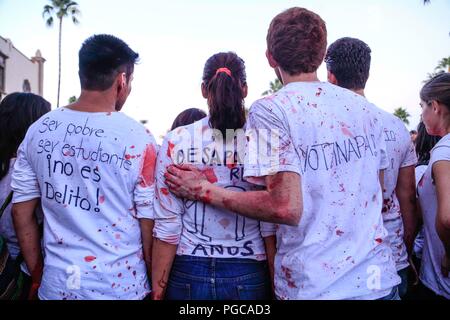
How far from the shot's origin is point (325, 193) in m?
1.63

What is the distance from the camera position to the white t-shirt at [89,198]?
72.5 inches

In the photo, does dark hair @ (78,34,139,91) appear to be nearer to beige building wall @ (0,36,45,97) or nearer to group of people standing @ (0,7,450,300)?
group of people standing @ (0,7,450,300)

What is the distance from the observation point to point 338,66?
2.47 m

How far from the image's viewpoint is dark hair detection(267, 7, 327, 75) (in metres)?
1.70

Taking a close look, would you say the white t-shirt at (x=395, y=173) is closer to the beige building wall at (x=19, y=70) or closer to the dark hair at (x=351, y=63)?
the dark hair at (x=351, y=63)

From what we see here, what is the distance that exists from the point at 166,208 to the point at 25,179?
30.7 inches

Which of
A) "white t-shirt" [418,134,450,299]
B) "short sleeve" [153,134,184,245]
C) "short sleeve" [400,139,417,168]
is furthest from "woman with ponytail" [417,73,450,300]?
"short sleeve" [153,134,184,245]

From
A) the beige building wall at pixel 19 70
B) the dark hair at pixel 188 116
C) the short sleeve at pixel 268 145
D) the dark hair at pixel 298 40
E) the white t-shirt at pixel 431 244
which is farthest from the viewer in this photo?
the beige building wall at pixel 19 70

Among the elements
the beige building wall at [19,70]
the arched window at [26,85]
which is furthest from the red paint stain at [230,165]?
the arched window at [26,85]

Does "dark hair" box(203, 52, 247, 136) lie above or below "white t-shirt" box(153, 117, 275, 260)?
above

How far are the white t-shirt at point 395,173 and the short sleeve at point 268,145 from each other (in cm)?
98
